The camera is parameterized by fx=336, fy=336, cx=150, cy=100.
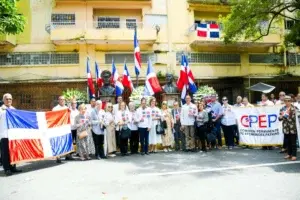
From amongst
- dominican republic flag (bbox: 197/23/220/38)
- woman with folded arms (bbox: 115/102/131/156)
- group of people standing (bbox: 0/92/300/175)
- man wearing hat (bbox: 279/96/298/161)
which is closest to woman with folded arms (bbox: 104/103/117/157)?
group of people standing (bbox: 0/92/300/175)

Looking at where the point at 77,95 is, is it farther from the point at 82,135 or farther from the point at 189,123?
the point at 189,123

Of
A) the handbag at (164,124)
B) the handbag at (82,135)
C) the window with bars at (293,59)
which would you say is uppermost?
the window with bars at (293,59)

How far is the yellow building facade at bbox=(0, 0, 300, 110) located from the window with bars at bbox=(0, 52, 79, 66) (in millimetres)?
54

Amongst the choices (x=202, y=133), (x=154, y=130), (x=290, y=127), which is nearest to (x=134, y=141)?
(x=154, y=130)

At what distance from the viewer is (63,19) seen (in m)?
20.4

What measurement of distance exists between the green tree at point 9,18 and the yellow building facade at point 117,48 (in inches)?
239

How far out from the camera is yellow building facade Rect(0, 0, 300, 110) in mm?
19547

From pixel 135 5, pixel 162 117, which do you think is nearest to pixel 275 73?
pixel 135 5

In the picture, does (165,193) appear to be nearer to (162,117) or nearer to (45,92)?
(162,117)

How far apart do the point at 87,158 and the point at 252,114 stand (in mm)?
5901

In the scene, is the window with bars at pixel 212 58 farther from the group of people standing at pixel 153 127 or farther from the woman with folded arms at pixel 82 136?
the woman with folded arms at pixel 82 136

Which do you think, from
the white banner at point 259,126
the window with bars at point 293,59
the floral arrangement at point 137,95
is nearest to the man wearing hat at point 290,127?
the white banner at point 259,126

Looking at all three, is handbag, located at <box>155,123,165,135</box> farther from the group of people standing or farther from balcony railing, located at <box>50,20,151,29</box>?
balcony railing, located at <box>50,20,151,29</box>

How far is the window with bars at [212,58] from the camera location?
855 inches
